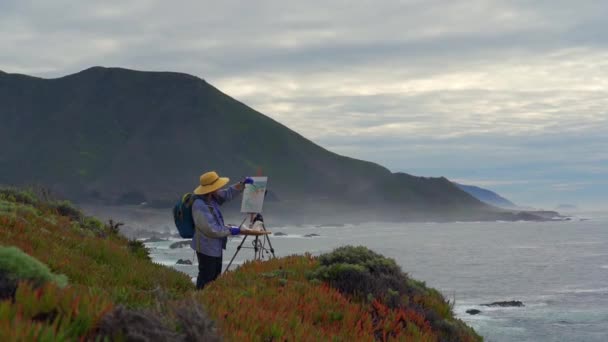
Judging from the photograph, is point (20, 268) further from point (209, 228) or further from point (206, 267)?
point (206, 267)

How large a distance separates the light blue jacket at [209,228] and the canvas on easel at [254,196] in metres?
3.16

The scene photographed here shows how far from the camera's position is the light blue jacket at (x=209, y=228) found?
11.5m

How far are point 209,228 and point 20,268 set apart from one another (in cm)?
496

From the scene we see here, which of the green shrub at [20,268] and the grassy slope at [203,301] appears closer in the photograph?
the grassy slope at [203,301]

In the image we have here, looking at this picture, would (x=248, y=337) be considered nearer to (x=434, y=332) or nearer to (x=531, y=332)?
(x=434, y=332)

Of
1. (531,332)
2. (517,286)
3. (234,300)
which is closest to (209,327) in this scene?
(234,300)

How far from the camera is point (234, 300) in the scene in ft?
26.8

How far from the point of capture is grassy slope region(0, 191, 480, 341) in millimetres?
5270

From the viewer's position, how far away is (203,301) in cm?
802

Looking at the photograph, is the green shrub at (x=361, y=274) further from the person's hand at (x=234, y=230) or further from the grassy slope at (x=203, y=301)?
the person's hand at (x=234, y=230)

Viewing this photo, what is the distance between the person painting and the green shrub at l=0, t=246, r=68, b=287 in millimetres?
4635

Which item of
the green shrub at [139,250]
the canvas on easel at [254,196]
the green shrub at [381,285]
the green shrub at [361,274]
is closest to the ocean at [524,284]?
the canvas on easel at [254,196]

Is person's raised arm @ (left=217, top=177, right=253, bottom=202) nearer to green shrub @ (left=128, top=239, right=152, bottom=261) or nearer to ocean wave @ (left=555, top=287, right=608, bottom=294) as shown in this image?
green shrub @ (left=128, top=239, right=152, bottom=261)

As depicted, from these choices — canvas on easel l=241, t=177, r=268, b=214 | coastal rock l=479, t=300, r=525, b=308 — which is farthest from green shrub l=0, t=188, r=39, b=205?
coastal rock l=479, t=300, r=525, b=308
